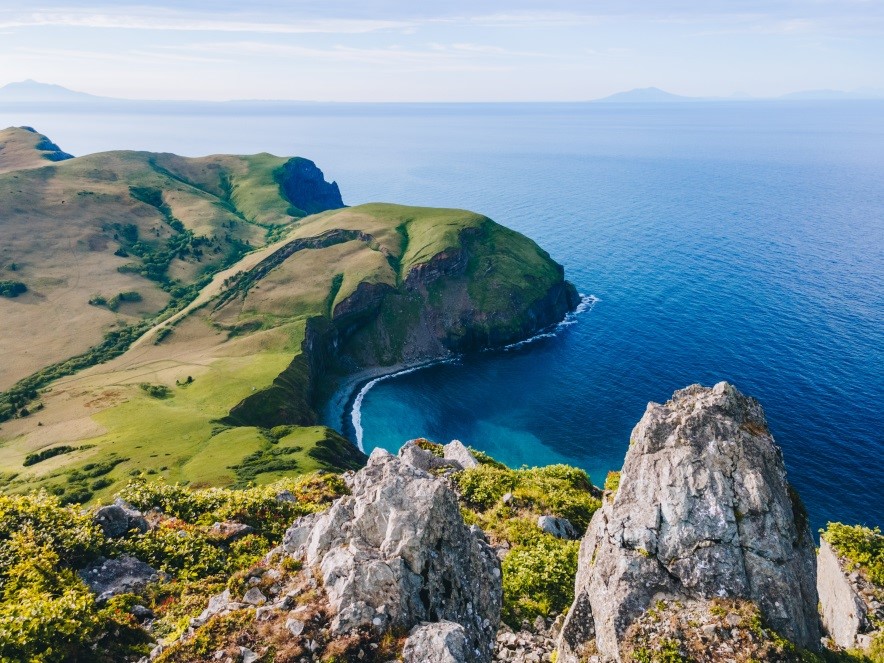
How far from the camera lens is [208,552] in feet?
94.4

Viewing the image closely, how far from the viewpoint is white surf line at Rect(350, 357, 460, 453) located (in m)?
118

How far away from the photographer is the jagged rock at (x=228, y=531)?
30.5 m

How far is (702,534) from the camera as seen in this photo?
17.0 m

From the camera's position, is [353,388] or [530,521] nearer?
[530,521]

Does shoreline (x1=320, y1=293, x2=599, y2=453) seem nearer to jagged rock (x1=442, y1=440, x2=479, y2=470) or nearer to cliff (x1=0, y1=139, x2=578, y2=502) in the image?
cliff (x1=0, y1=139, x2=578, y2=502)

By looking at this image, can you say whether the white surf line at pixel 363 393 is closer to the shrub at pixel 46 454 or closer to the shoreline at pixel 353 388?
the shoreline at pixel 353 388

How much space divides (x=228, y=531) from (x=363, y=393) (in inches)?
4136

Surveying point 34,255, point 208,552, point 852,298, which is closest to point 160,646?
point 208,552

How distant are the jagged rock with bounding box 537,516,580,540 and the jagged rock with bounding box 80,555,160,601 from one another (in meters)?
23.1

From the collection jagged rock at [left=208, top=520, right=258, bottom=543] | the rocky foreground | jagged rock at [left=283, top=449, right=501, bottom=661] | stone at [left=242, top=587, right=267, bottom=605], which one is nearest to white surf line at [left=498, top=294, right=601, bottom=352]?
jagged rock at [left=208, top=520, right=258, bottom=543]

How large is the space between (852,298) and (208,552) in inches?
6686

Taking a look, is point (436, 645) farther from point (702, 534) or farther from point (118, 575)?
point (118, 575)

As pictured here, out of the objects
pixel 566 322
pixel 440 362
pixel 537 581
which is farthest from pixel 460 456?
pixel 566 322

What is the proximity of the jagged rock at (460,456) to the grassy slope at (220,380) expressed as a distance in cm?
3987
